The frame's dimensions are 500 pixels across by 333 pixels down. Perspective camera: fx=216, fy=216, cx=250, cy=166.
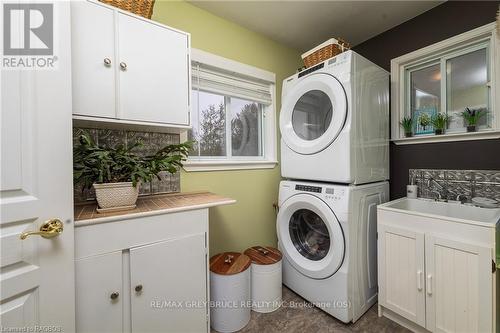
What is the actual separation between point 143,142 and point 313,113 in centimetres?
129

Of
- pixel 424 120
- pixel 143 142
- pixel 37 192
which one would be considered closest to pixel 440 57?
pixel 424 120

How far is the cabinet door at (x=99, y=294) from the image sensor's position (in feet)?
2.95

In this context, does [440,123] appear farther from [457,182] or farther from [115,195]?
[115,195]

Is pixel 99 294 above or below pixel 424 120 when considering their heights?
below

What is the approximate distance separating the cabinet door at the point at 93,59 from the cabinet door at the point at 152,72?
47mm

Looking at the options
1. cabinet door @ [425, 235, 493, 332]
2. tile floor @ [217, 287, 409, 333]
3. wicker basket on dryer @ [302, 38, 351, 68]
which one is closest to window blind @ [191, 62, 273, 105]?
wicker basket on dryer @ [302, 38, 351, 68]

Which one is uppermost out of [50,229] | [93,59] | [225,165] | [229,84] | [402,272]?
[229,84]

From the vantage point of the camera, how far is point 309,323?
151 cm

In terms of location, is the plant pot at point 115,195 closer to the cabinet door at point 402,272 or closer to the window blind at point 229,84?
the window blind at point 229,84

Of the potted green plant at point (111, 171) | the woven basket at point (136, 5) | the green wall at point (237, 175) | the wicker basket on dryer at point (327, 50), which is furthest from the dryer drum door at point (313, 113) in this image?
the woven basket at point (136, 5)

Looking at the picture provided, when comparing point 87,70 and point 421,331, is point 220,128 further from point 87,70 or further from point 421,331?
point 421,331

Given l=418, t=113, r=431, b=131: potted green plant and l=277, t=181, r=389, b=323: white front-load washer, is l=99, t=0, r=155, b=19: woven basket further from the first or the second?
l=418, t=113, r=431, b=131: potted green plant

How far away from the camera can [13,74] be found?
2.36ft

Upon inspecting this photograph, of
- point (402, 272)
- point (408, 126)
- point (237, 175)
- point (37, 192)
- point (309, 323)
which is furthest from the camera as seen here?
point (237, 175)
